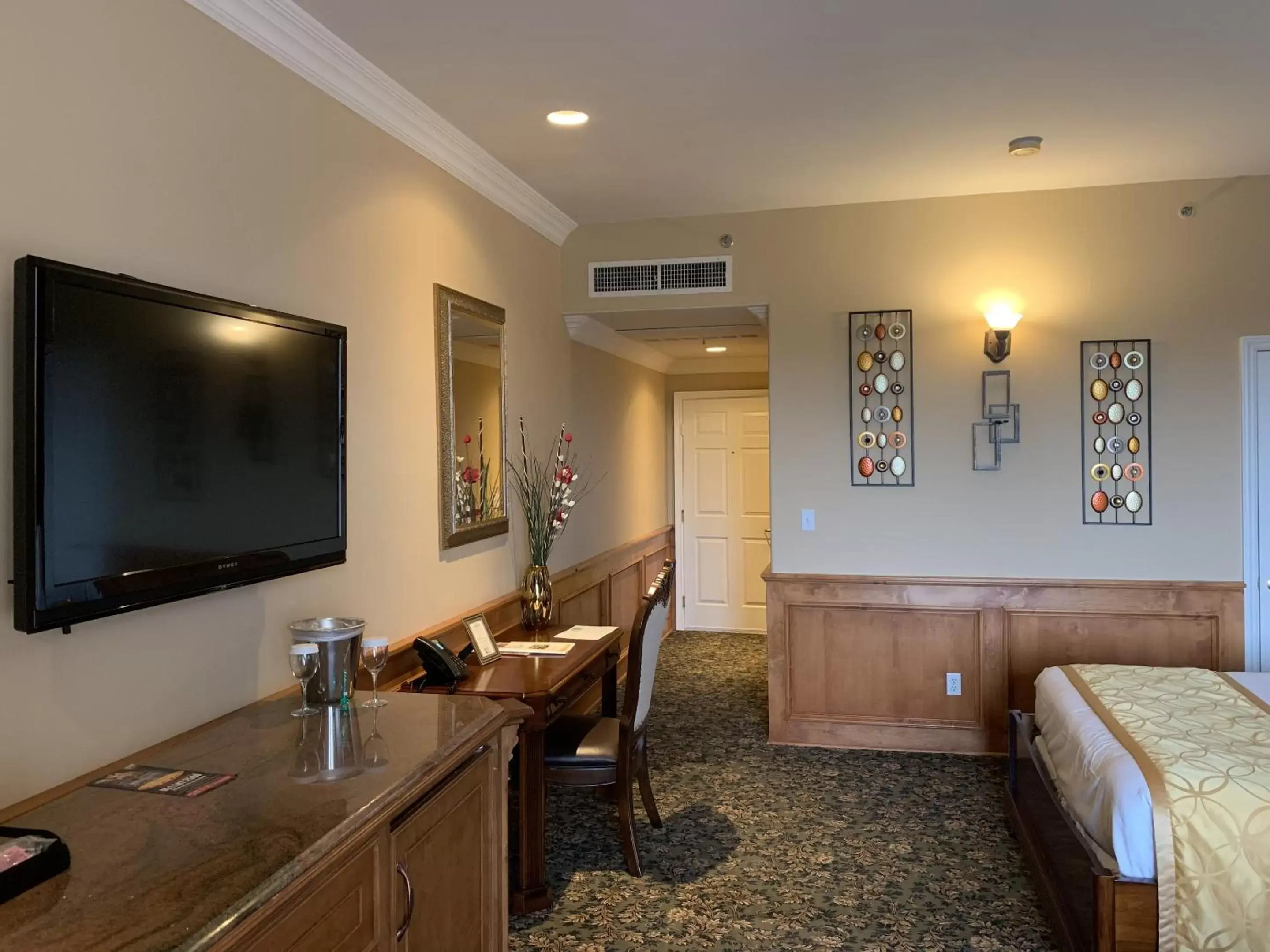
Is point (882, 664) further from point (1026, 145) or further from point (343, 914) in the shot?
point (343, 914)

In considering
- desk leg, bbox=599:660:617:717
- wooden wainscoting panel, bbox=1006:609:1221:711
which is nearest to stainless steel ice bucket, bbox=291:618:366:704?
desk leg, bbox=599:660:617:717

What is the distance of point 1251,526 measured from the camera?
164 inches

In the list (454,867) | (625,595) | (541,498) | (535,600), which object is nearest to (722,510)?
(625,595)

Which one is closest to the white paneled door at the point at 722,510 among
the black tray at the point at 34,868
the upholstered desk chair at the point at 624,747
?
the upholstered desk chair at the point at 624,747

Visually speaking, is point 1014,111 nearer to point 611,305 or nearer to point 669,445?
point 611,305

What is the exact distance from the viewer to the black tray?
128 cm

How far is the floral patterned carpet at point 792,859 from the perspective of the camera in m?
2.79

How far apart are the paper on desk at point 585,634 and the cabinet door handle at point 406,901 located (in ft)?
5.96

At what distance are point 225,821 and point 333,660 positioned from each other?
29.6 inches

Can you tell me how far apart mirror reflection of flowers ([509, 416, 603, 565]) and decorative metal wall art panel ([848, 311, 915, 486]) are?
1.43 m

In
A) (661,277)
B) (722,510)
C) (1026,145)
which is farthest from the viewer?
(722,510)

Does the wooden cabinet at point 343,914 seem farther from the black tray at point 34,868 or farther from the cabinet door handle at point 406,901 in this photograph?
the black tray at point 34,868

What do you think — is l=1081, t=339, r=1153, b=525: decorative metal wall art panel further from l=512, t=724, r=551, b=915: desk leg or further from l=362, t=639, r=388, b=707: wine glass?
l=362, t=639, r=388, b=707: wine glass

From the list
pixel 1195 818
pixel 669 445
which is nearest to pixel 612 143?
pixel 1195 818
